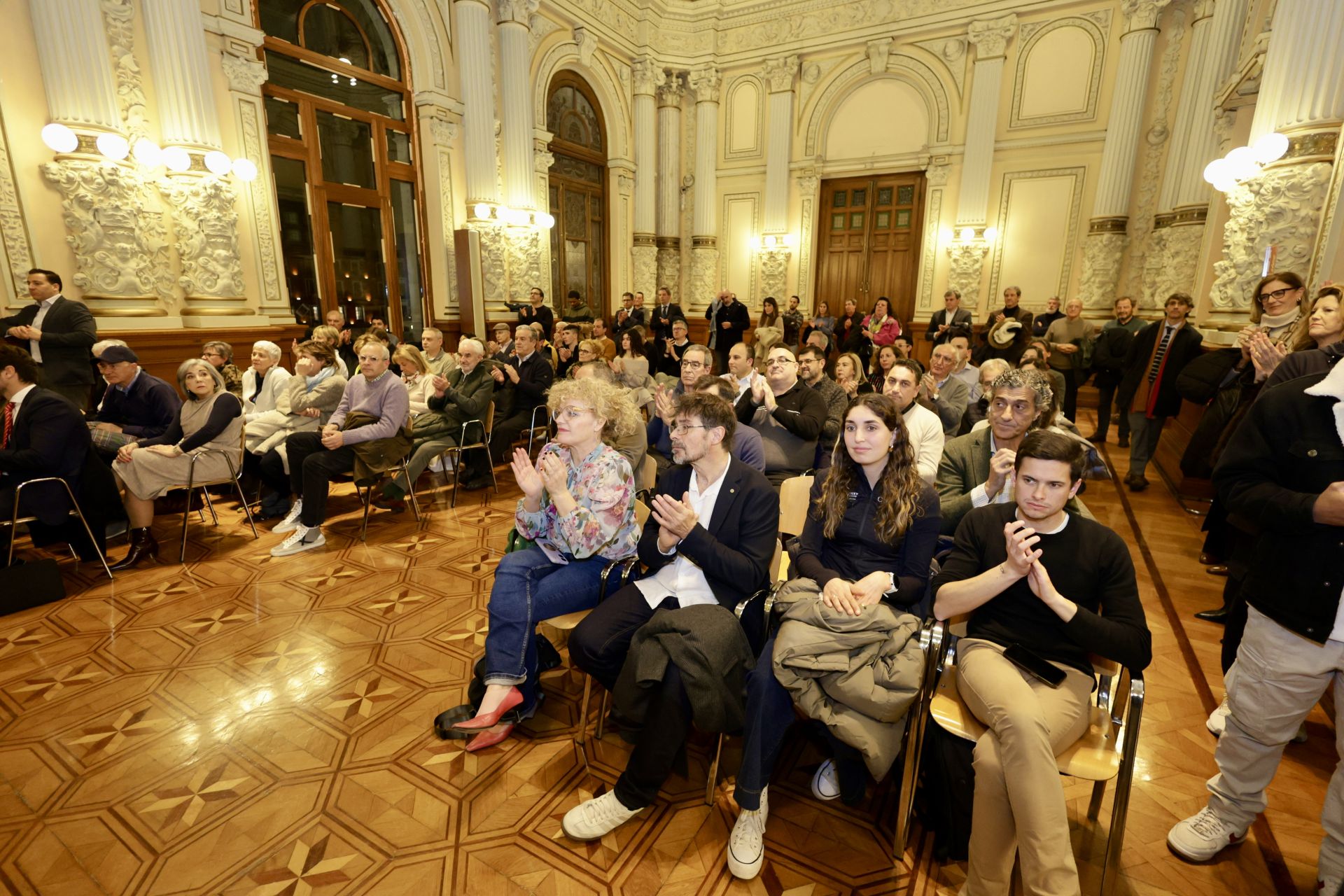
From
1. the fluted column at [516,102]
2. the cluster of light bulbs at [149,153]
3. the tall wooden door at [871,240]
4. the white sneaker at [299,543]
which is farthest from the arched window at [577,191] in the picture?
the white sneaker at [299,543]

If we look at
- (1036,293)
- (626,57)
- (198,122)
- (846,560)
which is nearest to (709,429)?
(846,560)

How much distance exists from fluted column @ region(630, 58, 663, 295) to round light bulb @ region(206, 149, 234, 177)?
275 inches

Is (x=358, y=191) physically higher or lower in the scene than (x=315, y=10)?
lower

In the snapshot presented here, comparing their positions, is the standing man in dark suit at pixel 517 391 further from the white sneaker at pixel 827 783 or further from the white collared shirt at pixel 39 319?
the white sneaker at pixel 827 783

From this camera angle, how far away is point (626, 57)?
432 inches

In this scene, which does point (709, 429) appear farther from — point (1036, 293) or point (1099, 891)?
point (1036, 293)

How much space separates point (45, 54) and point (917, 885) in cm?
790

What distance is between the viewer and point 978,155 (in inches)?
388

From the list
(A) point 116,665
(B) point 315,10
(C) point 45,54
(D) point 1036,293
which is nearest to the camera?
(A) point 116,665

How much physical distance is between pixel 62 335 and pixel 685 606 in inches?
210

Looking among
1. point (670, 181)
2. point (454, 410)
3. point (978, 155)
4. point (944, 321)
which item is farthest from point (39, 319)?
point (978, 155)

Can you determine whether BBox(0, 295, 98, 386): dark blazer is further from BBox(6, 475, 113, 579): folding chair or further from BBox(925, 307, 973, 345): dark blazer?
BBox(925, 307, 973, 345): dark blazer

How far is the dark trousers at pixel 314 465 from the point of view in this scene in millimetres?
4113

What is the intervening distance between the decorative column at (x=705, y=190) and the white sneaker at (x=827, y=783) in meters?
11.0
